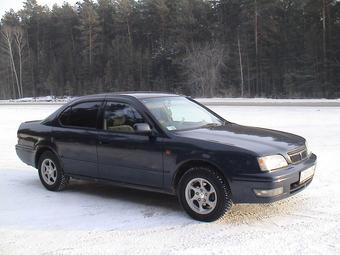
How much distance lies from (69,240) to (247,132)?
8.73 ft

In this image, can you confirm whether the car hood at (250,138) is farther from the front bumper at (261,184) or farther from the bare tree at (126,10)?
the bare tree at (126,10)

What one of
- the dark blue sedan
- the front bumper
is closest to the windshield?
the dark blue sedan

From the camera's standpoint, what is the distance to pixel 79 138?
23.4 ft

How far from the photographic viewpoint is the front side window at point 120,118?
6.55 meters

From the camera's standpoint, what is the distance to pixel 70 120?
7.46 meters

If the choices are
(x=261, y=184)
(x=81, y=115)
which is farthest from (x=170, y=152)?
(x=81, y=115)

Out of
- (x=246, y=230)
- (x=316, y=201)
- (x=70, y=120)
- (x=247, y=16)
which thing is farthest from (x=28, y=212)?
(x=247, y=16)

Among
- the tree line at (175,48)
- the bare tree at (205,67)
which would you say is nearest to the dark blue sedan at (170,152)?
the tree line at (175,48)

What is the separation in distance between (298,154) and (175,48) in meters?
61.4

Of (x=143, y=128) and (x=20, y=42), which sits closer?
(x=143, y=128)

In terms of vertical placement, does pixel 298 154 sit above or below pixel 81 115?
below

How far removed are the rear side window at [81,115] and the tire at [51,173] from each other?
614mm

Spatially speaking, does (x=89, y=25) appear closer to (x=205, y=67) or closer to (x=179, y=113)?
(x=205, y=67)

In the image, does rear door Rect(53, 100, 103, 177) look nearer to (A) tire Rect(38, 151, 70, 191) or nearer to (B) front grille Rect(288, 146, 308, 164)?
(A) tire Rect(38, 151, 70, 191)
